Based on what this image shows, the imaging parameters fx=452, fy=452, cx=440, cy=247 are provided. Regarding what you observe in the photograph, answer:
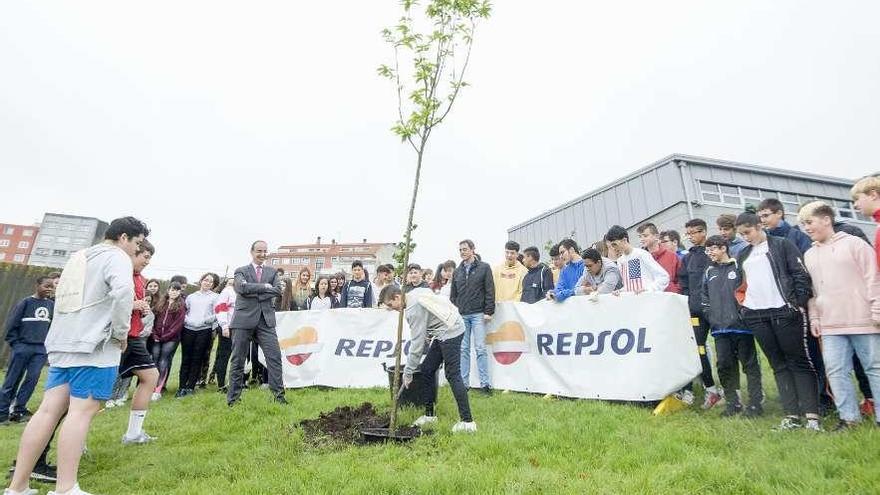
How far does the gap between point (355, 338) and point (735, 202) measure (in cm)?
2431

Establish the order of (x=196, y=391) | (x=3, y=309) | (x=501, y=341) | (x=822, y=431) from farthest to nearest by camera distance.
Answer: (x=3, y=309)
(x=196, y=391)
(x=501, y=341)
(x=822, y=431)

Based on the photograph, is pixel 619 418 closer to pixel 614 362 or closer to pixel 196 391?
pixel 614 362

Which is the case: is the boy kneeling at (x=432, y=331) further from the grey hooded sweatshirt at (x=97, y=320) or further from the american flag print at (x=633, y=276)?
the american flag print at (x=633, y=276)

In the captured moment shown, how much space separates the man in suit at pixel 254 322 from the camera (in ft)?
21.5

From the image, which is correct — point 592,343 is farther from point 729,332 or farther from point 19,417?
point 19,417

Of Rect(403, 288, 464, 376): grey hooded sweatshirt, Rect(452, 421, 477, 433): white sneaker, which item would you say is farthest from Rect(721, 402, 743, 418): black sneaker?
Rect(403, 288, 464, 376): grey hooded sweatshirt

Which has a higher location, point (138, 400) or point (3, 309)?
point (3, 309)

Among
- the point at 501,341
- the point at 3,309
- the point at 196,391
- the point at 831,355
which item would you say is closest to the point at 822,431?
the point at 831,355

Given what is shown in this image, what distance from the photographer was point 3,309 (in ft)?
45.4

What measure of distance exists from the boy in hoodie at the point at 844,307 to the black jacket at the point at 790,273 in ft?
0.27

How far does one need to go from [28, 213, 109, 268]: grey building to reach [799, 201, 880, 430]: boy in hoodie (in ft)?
336

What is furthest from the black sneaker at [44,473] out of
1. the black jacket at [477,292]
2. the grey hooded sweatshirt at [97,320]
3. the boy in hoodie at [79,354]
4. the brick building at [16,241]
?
the brick building at [16,241]

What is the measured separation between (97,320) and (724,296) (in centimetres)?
595

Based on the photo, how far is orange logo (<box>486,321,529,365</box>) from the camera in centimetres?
679
